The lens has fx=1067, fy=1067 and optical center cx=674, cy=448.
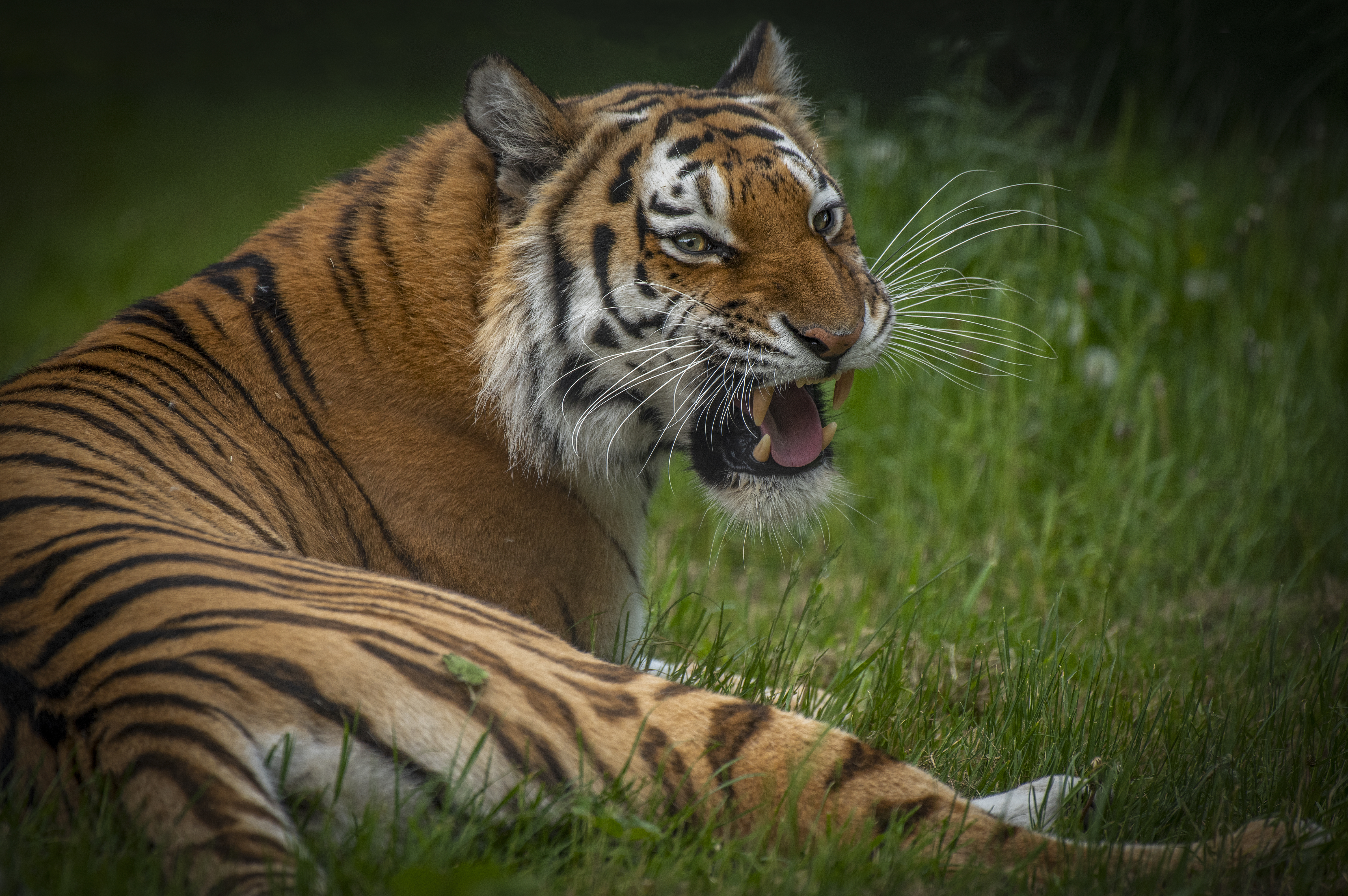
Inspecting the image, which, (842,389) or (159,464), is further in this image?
(842,389)

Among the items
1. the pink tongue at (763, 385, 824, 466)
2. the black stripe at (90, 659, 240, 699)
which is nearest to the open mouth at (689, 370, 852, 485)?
the pink tongue at (763, 385, 824, 466)

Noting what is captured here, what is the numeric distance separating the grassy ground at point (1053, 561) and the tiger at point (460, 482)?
3.5 inches

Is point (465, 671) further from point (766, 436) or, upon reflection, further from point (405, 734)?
point (766, 436)

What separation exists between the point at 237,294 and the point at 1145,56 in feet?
14.6

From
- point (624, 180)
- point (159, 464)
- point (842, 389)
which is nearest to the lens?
point (159, 464)

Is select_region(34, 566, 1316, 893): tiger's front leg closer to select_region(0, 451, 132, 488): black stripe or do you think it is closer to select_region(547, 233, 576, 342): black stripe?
select_region(0, 451, 132, 488): black stripe

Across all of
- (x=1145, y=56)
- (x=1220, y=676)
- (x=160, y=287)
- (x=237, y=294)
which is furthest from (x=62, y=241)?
(x=1220, y=676)

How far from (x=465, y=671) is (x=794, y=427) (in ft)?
4.09

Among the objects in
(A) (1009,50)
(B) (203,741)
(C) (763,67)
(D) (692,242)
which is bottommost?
(B) (203,741)

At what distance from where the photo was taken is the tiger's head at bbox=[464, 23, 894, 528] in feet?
7.51

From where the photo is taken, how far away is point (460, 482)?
2.29 metres

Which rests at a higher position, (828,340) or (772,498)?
(828,340)

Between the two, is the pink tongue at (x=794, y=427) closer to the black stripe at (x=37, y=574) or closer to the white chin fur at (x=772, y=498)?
the white chin fur at (x=772, y=498)

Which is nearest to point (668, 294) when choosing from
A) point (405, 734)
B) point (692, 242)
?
point (692, 242)
